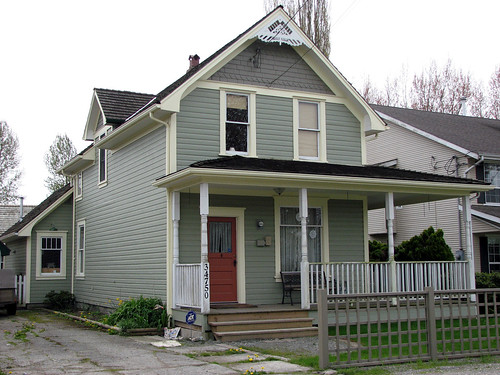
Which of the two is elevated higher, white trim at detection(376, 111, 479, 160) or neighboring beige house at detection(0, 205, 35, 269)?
white trim at detection(376, 111, 479, 160)

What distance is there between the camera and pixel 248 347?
11547 millimetres

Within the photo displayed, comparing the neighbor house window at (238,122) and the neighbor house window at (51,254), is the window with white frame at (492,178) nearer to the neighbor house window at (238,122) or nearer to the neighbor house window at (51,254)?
the neighbor house window at (238,122)

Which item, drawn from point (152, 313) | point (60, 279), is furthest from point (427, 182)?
point (60, 279)

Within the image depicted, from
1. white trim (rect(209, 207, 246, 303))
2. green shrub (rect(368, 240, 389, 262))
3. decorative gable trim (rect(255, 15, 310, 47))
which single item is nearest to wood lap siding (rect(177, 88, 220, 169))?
white trim (rect(209, 207, 246, 303))

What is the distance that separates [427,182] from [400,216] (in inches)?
387

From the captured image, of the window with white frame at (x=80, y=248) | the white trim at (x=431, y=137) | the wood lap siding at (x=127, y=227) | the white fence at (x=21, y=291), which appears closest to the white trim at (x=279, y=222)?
→ the wood lap siding at (x=127, y=227)

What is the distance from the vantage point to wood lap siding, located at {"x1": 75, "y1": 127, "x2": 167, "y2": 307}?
1513 centimetres

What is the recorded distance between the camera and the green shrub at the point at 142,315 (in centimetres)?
1388

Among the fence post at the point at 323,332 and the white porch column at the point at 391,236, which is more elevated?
the white porch column at the point at 391,236

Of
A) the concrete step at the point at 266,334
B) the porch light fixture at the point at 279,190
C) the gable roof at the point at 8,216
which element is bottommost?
the concrete step at the point at 266,334

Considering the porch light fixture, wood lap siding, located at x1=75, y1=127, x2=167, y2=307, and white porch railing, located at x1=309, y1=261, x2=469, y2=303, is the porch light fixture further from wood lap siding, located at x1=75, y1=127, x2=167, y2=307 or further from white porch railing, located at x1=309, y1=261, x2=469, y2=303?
wood lap siding, located at x1=75, y1=127, x2=167, y2=307

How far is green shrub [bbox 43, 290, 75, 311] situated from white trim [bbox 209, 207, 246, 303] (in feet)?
28.7

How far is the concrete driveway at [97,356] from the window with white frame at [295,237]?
412 centimetres

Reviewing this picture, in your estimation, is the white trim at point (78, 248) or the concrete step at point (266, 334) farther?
the white trim at point (78, 248)
